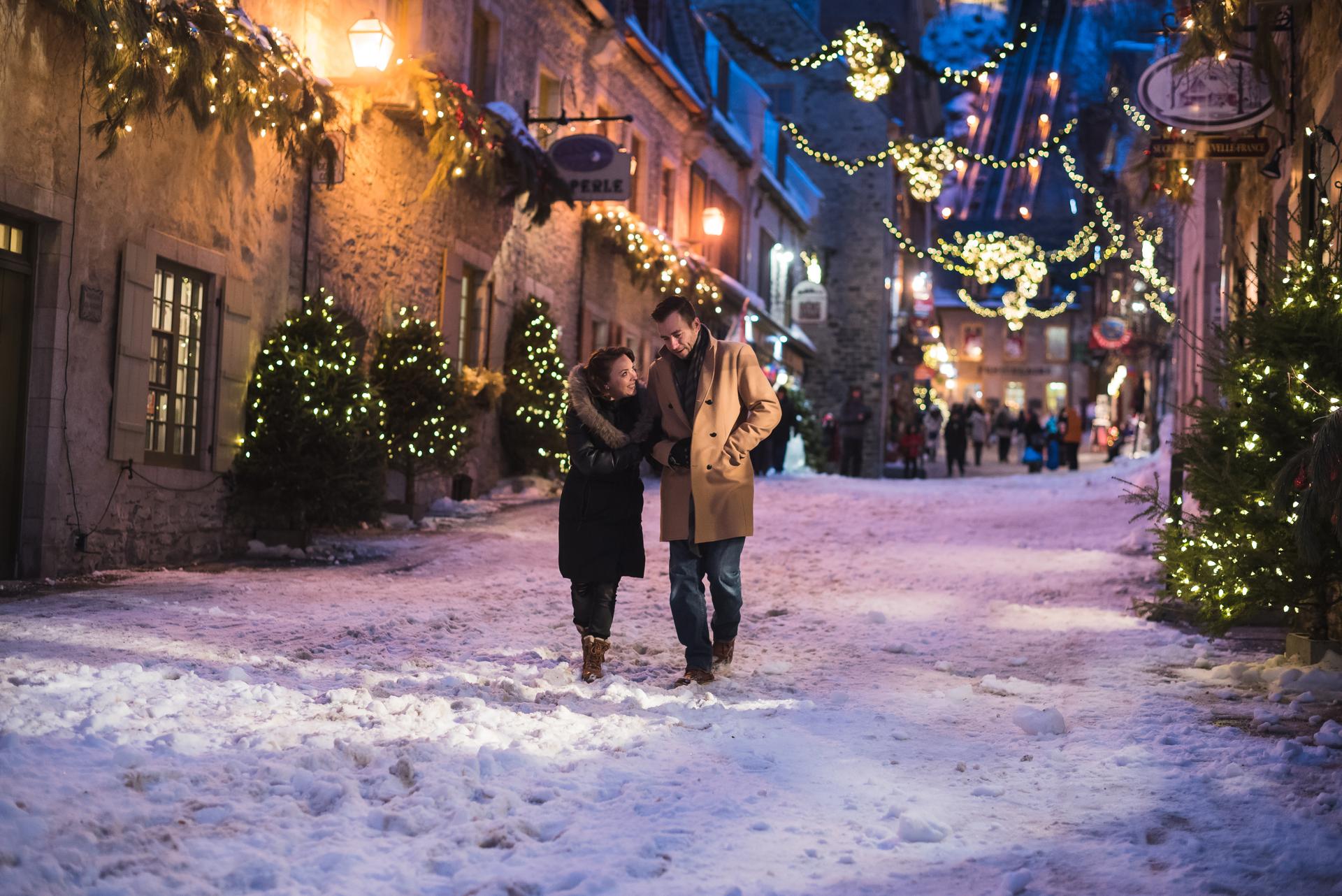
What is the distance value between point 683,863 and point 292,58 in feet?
31.5

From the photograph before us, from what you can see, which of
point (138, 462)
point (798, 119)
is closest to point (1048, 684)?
point (138, 462)

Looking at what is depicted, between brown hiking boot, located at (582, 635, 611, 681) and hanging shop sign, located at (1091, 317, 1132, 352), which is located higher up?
hanging shop sign, located at (1091, 317, 1132, 352)

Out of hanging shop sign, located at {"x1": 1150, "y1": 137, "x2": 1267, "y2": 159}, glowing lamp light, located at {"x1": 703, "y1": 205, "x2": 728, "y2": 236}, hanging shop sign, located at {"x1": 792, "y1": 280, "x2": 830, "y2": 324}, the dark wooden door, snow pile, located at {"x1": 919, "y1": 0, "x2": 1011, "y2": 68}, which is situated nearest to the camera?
the dark wooden door

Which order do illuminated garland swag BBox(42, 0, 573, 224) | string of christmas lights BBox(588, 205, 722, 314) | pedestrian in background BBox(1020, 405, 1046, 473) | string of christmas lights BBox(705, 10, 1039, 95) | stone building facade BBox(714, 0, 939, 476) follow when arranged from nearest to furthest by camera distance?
illuminated garland swag BBox(42, 0, 573, 224)
string of christmas lights BBox(705, 10, 1039, 95)
string of christmas lights BBox(588, 205, 722, 314)
pedestrian in background BBox(1020, 405, 1046, 473)
stone building facade BBox(714, 0, 939, 476)

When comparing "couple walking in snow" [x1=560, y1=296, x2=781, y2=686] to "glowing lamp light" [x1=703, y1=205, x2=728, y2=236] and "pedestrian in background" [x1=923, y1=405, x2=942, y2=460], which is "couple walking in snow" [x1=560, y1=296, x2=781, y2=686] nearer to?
"glowing lamp light" [x1=703, y1=205, x2=728, y2=236]

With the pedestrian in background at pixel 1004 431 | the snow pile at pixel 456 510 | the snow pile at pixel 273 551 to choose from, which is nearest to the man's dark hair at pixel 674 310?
the snow pile at pixel 273 551

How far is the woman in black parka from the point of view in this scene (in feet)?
21.6

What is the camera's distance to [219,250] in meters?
11.7

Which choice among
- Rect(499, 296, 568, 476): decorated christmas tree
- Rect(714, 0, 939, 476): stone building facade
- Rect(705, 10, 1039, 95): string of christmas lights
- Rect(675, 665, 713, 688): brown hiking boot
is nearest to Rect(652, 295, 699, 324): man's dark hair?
Rect(675, 665, 713, 688): brown hiking boot

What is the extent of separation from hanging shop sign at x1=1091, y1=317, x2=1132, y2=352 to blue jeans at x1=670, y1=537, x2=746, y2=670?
38.8m

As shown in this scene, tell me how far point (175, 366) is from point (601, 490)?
5.93 meters

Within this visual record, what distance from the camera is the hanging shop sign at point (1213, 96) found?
1014cm

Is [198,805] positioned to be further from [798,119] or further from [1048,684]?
[798,119]

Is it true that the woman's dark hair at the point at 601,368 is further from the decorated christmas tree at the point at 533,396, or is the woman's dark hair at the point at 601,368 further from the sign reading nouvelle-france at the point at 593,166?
the decorated christmas tree at the point at 533,396
